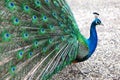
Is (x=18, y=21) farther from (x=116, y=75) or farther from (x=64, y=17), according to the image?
(x=116, y=75)

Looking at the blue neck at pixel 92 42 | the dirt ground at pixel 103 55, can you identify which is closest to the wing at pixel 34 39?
the blue neck at pixel 92 42

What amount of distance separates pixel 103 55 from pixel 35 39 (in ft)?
4.94

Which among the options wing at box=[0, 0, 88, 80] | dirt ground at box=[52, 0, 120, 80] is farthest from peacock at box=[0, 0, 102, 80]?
dirt ground at box=[52, 0, 120, 80]

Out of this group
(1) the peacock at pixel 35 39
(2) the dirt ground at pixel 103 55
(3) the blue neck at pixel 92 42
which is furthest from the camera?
(2) the dirt ground at pixel 103 55

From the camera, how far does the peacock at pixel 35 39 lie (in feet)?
8.73

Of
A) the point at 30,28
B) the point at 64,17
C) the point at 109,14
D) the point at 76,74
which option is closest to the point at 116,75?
the point at 76,74

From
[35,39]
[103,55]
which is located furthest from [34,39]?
[103,55]

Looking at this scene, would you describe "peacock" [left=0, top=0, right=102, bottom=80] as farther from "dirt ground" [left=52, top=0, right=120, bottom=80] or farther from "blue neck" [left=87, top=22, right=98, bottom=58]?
"dirt ground" [left=52, top=0, right=120, bottom=80]

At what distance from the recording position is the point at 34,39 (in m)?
2.81

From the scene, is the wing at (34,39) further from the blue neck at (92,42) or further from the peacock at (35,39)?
the blue neck at (92,42)

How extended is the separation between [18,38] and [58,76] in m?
1.03

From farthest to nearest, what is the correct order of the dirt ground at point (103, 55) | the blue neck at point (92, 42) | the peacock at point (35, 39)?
the dirt ground at point (103, 55)
the blue neck at point (92, 42)
the peacock at point (35, 39)

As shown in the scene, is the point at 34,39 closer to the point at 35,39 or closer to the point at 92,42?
the point at 35,39

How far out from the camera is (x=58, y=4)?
3020 mm
